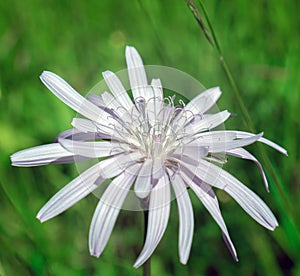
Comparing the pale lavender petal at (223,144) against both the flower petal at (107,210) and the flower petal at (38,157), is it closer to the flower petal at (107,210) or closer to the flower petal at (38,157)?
the flower petal at (107,210)

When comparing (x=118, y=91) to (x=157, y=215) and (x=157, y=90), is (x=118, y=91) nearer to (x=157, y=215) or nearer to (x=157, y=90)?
(x=157, y=90)

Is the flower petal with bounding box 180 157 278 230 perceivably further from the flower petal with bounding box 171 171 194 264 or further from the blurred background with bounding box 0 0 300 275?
the blurred background with bounding box 0 0 300 275

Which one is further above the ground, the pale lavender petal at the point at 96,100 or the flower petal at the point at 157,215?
the pale lavender petal at the point at 96,100

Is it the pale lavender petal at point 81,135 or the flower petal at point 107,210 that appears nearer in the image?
the flower petal at point 107,210

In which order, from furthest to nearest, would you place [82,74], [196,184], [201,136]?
[82,74], [201,136], [196,184]

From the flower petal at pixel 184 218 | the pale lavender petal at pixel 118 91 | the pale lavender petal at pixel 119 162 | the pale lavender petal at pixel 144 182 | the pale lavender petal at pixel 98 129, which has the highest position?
the pale lavender petal at pixel 118 91

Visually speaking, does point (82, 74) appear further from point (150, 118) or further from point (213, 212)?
point (213, 212)

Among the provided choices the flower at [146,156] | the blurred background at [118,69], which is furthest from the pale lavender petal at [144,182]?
the blurred background at [118,69]

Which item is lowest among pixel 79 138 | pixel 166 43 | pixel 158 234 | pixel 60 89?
pixel 158 234

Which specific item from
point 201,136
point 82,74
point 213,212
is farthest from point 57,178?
point 213,212
